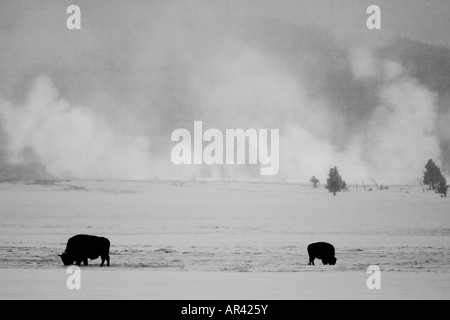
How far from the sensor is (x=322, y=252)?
693 inches

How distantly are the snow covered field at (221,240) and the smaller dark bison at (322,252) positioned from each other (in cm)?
36

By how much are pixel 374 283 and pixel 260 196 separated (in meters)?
42.6

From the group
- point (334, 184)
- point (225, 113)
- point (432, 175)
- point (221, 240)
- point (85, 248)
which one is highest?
point (225, 113)

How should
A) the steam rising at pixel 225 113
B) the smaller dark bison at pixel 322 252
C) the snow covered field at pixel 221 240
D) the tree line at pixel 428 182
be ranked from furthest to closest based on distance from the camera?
1. the steam rising at pixel 225 113
2. the tree line at pixel 428 182
3. the smaller dark bison at pixel 322 252
4. the snow covered field at pixel 221 240

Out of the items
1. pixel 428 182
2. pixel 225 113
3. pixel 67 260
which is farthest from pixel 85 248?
pixel 225 113

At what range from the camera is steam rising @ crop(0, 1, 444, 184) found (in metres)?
86.4

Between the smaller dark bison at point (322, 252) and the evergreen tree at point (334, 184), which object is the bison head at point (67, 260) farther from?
the evergreen tree at point (334, 184)

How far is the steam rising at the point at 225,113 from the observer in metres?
86.4

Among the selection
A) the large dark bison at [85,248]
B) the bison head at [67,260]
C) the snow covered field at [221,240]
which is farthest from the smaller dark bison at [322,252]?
the bison head at [67,260]

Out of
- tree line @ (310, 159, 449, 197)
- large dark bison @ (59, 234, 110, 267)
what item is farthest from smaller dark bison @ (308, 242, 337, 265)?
tree line @ (310, 159, 449, 197)

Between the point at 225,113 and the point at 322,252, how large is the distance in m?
150

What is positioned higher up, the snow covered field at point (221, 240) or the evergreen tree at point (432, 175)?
the evergreen tree at point (432, 175)

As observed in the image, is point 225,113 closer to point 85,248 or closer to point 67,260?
point 85,248
